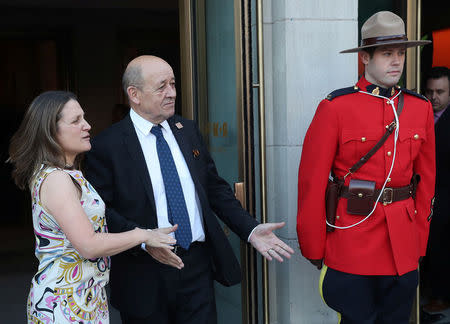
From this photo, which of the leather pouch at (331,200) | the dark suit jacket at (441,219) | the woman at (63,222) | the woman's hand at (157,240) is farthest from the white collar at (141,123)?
the dark suit jacket at (441,219)

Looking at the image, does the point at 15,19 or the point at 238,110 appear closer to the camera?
the point at 238,110

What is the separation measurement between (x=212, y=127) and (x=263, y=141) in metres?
0.47

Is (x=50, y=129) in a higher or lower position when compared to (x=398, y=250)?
higher

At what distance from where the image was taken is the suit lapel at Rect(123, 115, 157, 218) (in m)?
2.66

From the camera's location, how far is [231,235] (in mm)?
3850

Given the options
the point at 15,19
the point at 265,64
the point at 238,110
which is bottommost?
the point at 238,110

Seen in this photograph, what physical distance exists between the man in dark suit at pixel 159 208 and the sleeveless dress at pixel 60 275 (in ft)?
0.97

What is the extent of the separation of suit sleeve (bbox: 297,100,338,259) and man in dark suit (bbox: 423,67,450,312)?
1856mm

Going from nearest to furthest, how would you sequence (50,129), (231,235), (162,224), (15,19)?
(50,129) < (162,224) < (231,235) < (15,19)

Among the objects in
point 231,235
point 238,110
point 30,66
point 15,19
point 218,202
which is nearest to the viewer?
point 218,202

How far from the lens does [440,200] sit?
4.48 metres

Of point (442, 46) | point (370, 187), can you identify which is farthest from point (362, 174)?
point (442, 46)

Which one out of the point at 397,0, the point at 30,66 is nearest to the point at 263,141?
the point at 397,0

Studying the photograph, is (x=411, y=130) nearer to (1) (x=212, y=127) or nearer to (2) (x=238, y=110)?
(2) (x=238, y=110)
